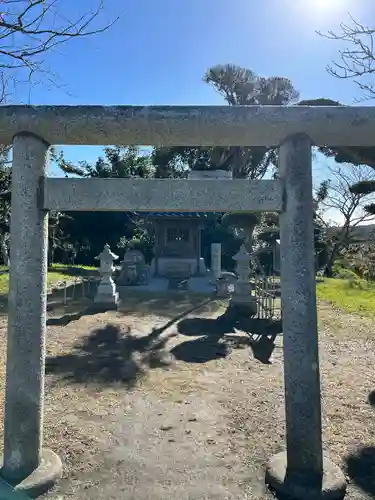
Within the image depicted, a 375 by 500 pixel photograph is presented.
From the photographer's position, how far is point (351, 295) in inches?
541

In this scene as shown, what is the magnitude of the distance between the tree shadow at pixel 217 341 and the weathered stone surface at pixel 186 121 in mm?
4597

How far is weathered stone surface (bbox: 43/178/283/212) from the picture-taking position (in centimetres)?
286

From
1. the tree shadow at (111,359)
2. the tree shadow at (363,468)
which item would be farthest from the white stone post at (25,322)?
the tree shadow at (111,359)

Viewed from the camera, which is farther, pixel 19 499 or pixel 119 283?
pixel 119 283

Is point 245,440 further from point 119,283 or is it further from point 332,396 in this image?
point 119,283

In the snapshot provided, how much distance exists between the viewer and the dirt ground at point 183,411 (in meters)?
3.04

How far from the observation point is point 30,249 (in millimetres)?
2809

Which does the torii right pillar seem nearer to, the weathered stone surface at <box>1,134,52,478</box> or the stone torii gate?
the stone torii gate

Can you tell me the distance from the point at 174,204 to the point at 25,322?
53.4 inches

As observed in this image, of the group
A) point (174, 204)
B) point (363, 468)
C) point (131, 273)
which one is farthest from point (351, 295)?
point (174, 204)

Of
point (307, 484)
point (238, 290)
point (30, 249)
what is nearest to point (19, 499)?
point (30, 249)

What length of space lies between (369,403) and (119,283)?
13.2 metres

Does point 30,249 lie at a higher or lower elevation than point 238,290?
higher

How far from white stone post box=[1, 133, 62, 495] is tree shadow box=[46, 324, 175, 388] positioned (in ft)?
8.31
